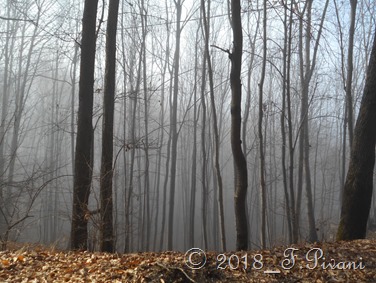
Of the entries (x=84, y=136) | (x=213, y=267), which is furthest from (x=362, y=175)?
(x=84, y=136)

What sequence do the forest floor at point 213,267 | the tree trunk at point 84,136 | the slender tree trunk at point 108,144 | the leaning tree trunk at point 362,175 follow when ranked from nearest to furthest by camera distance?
the forest floor at point 213,267
the leaning tree trunk at point 362,175
the slender tree trunk at point 108,144
the tree trunk at point 84,136

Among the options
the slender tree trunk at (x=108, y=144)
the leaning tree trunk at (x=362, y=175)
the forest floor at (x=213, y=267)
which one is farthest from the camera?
the slender tree trunk at (x=108, y=144)

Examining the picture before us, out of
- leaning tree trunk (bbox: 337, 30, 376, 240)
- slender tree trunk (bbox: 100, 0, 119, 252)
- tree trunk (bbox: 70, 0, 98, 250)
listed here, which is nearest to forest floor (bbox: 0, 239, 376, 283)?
leaning tree trunk (bbox: 337, 30, 376, 240)

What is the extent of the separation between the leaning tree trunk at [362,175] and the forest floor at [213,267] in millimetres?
1150

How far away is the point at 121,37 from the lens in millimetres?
16062

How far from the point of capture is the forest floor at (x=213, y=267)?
3.93m

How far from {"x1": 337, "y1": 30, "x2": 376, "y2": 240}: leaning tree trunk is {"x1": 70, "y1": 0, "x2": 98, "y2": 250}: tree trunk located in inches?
166

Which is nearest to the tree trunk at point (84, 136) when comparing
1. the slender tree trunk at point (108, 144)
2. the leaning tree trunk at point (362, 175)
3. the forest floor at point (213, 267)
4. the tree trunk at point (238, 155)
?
the slender tree trunk at point (108, 144)

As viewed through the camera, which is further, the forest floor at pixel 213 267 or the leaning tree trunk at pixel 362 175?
the leaning tree trunk at pixel 362 175

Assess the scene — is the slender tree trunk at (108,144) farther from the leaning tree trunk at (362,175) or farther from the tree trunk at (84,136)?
the leaning tree trunk at (362,175)

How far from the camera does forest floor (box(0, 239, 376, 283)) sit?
393 centimetres

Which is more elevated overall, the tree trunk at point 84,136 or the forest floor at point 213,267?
the tree trunk at point 84,136

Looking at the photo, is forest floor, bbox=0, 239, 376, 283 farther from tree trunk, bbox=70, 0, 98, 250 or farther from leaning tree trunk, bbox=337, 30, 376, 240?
tree trunk, bbox=70, 0, 98, 250

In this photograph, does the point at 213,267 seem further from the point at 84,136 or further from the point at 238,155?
the point at 84,136
